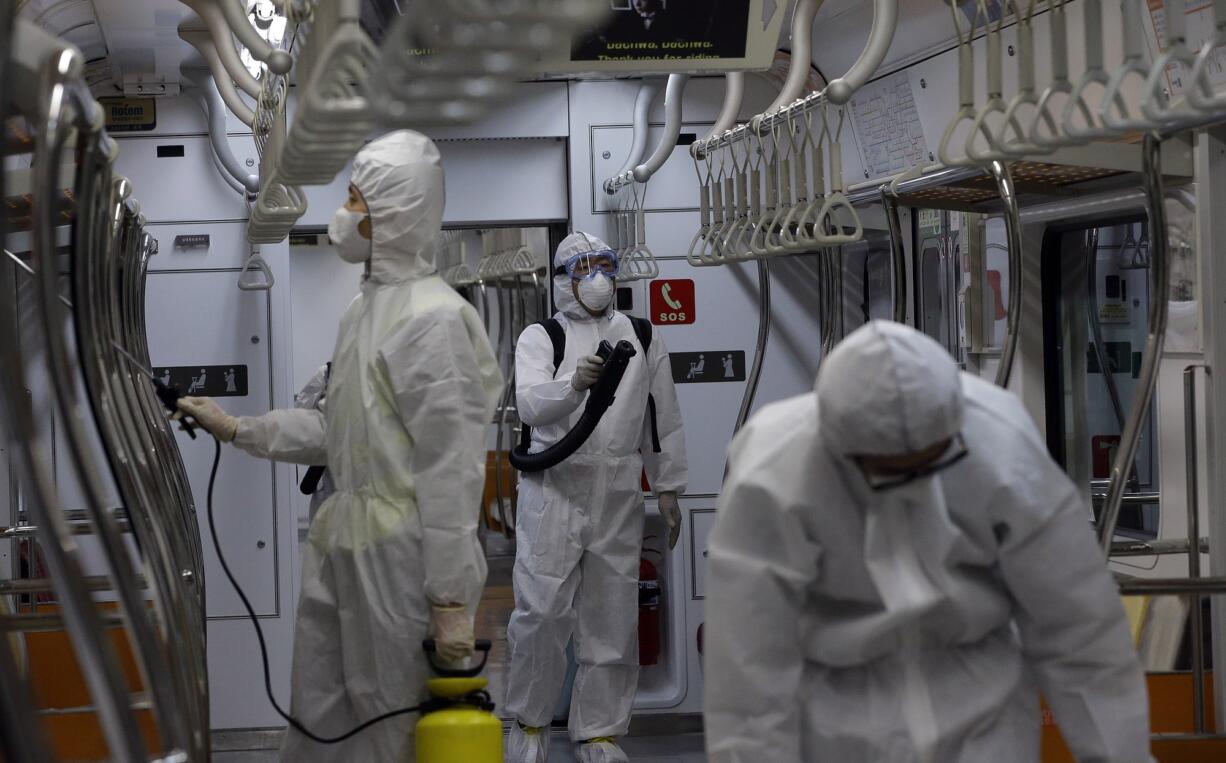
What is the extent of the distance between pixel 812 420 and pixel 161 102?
4773 mm

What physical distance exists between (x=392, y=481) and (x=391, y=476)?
12mm

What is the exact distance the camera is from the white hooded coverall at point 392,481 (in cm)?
314

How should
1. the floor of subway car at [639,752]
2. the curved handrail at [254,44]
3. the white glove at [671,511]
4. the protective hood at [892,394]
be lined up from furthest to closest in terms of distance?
the floor of subway car at [639,752]
the white glove at [671,511]
the curved handrail at [254,44]
the protective hood at [892,394]

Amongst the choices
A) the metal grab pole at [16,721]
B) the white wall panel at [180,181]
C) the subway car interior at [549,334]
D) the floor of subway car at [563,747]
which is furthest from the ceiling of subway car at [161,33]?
the metal grab pole at [16,721]

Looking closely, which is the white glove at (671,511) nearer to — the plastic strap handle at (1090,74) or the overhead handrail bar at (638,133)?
the overhead handrail bar at (638,133)

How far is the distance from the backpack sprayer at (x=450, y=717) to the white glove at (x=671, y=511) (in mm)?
2636

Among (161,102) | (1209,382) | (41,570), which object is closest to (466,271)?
(161,102)

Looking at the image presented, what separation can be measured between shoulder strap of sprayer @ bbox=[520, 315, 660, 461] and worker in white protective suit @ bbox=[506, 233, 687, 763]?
0.8 inches

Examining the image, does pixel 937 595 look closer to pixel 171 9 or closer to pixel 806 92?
pixel 171 9

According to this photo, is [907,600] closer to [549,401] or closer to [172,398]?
[172,398]

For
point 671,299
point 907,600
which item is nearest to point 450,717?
point 907,600

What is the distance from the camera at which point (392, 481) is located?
126 inches

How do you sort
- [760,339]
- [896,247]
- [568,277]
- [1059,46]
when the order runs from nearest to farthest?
[1059,46]
[896,247]
[568,277]
[760,339]

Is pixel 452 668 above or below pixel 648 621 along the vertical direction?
above
